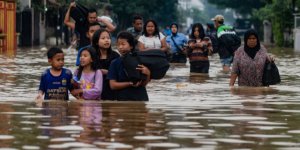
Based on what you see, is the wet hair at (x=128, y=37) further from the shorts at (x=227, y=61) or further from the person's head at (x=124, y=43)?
the shorts at (x=227, y=61)

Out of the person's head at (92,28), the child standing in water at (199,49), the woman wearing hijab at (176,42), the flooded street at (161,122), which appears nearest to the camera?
the flooded street at (161,122)

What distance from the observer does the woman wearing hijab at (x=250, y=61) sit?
18.6m

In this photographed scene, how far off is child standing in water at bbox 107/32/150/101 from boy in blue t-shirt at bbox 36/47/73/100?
26.0 inches

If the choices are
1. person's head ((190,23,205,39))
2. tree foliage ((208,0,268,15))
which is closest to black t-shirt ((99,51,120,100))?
person's head ((190,23,205,39))

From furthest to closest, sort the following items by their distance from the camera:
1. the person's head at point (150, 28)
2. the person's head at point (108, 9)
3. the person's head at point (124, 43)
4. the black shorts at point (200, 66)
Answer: the person's head at point (108, 9) < the black shorts at point (200, 66) < the person's head at point (150, 28) < the person's head at point (124, 43)

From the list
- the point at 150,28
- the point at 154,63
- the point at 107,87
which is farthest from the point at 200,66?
the point at 154,63

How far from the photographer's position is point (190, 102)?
15430 mm

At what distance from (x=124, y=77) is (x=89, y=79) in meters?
0.59

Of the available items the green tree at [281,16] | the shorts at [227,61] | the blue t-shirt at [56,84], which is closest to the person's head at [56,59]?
the blue t-shirt at [56,84]

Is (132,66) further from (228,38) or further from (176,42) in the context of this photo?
(176,42)

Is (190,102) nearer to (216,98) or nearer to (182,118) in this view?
(216,98)

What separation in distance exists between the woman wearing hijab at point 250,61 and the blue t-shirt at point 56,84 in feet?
17.0

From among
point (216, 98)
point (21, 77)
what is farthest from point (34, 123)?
point (21, 77)

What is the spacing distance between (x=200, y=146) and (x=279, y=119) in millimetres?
3158
